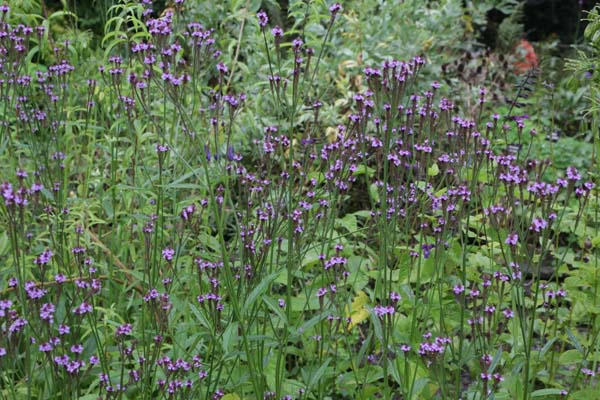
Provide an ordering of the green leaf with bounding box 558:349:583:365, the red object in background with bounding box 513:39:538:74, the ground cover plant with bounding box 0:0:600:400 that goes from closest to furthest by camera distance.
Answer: the ground cover plant with bounding box 0:0:600:400 → the green leaf with bounding box 558:349:583:365 → the red object in background with bounding box 513:39:538:74

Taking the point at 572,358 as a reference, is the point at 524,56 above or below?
above

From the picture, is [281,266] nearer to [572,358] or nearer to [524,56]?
[572,358]

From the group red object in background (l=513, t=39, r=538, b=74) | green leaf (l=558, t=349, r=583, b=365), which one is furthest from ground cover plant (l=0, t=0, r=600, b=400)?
red object in background (l=513, t=39, r=538, b=74)

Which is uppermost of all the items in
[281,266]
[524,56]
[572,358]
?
[281,266]

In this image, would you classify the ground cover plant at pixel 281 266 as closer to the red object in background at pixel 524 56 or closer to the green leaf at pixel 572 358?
Answer: the green leaf at pixel 572 358

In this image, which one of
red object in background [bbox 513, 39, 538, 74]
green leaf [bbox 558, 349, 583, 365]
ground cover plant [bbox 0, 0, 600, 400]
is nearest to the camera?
ground cover plant [bbox 0, 0, 600, 400]

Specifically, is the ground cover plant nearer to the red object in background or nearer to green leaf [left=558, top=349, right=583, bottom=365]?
green leaf [left=558, top=349, right=583, bottom=365]

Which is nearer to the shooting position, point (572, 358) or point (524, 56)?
point (572, 358)

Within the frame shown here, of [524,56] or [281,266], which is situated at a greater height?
[281,266]

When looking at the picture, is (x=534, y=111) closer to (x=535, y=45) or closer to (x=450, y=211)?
(x=535, y=45)

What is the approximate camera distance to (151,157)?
3541 mm

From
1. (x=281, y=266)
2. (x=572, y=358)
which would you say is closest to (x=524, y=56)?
(x=572, y=358)

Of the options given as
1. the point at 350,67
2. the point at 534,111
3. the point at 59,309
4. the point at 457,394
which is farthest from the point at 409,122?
the point at 534,111

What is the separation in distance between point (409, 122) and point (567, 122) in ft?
15.4
